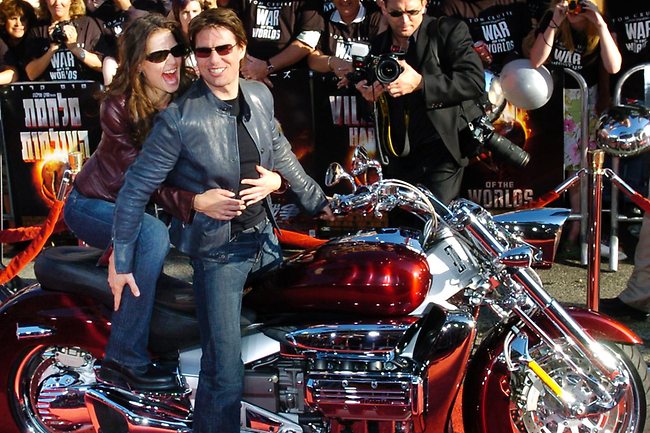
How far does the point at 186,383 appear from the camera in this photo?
3408 millimetres

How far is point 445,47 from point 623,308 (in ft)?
6.96

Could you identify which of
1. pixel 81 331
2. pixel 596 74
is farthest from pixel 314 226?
pixel 81 331

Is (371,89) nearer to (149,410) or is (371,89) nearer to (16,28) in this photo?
(149,410)

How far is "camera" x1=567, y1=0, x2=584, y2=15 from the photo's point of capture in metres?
5.59

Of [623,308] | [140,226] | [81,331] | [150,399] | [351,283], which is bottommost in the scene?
[623,308]

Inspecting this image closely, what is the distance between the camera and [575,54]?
616 cm

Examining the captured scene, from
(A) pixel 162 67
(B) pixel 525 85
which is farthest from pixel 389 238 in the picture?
(B) pixel 525 85

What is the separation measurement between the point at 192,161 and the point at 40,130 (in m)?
4.27

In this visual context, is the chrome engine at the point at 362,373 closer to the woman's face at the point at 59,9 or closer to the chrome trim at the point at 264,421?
the chrome trim at the point at 264,421

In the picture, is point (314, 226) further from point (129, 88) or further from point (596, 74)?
point (129, 88)

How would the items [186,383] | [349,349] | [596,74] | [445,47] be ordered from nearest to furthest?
1. [349,349]
2. [186,383]
3. [445,47]
4. [596,74]

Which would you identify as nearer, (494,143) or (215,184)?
(215,184)

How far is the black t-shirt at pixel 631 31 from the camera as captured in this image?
20.4 feet

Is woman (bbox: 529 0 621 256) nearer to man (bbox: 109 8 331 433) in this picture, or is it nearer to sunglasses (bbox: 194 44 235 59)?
man (bbox: 109 8 331 433)
